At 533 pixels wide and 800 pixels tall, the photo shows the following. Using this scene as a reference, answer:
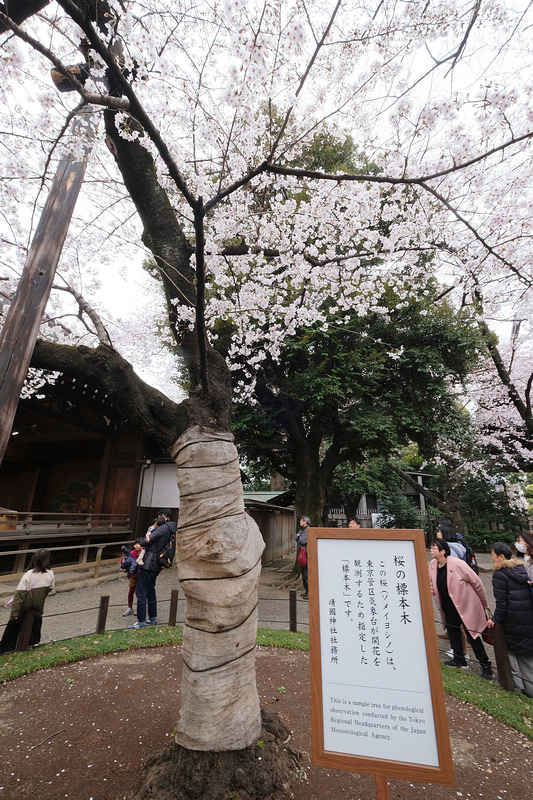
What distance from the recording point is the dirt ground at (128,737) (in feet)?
8.13

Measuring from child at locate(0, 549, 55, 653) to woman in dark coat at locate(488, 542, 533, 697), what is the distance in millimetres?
5485

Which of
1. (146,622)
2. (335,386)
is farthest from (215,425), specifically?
(335,386)

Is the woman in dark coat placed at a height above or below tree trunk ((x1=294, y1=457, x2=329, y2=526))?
below

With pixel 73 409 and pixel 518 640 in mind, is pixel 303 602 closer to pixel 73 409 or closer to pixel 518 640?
pixel 518 640

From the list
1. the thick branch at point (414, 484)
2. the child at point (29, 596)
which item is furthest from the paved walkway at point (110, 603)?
the thick branch at point (414, 484)

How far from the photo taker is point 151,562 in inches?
224

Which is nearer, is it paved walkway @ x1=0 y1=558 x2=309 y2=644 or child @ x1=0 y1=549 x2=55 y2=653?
child @ x1=0 y1=549 x2=55 y2=653

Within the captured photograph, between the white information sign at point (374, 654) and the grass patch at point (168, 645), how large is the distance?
2466mm

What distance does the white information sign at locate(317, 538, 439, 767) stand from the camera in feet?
6.31

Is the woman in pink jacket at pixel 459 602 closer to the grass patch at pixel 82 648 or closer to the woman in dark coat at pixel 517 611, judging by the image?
the woman in dark coat at pixel 517 611

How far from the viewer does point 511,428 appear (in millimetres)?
14305

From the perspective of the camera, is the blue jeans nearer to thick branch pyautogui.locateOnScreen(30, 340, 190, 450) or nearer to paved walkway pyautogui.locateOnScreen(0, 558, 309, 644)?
paved walkway pyautogui.locateOnScreen(0, 558, 309, 644)

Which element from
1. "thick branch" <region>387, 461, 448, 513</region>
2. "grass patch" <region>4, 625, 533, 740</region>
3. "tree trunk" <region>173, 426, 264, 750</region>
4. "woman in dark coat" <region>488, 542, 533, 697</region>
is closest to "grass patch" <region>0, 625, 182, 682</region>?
"grass patch" <region>4, 625, 533, 740</region>

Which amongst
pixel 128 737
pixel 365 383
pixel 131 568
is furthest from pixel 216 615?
pixel 365 383
